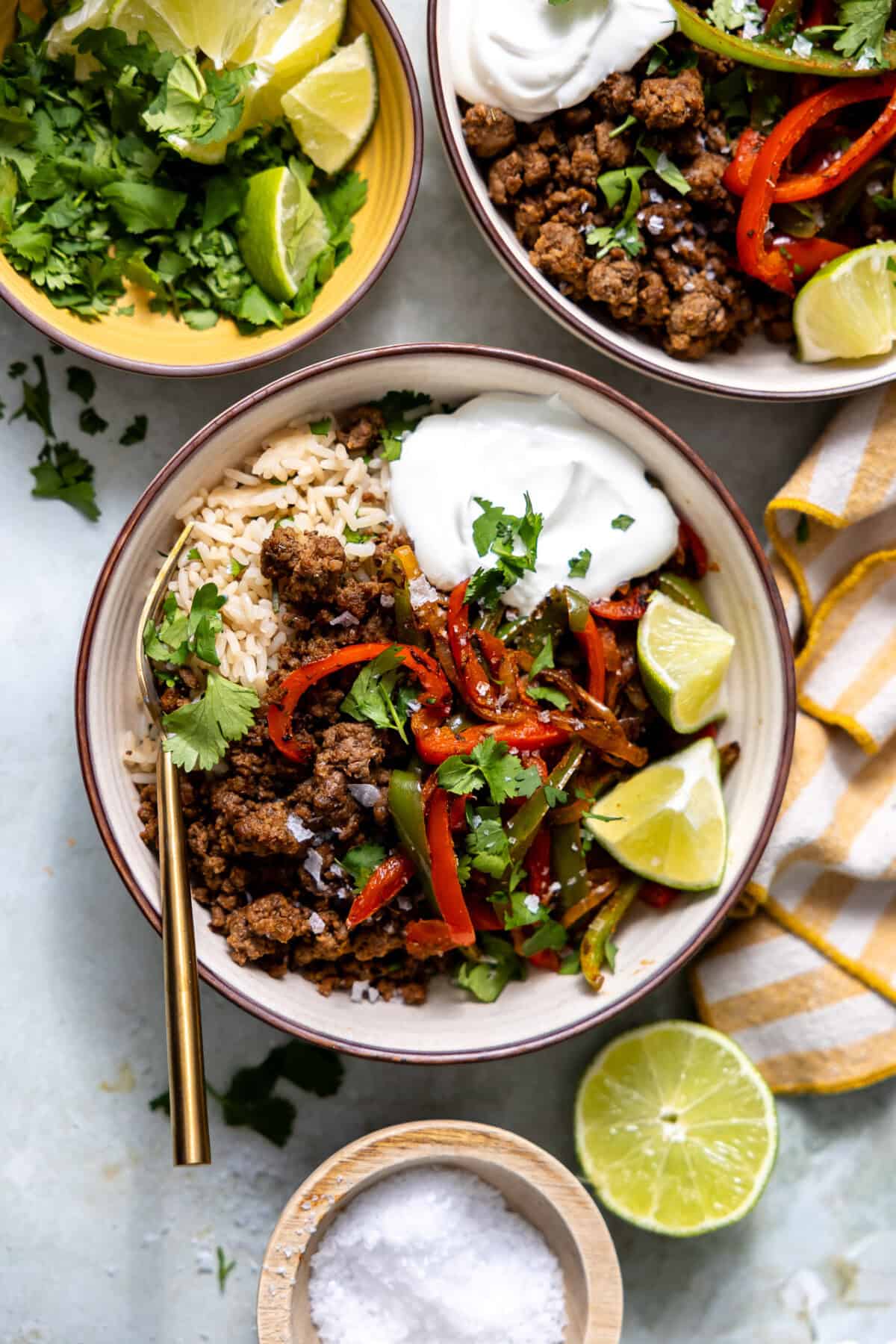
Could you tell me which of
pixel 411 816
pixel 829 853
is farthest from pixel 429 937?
pixel 829 853

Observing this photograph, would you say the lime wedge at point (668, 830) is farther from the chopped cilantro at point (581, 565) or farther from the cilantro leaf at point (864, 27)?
the cilantro leaf at point (864, 27)

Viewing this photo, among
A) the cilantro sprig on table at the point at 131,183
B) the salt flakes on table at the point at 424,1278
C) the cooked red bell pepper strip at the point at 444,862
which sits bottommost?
the salt flakes on table at the point at 424,1278

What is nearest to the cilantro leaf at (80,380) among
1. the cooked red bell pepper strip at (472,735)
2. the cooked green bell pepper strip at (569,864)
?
the cooked red bell pepper strip at (472,735)

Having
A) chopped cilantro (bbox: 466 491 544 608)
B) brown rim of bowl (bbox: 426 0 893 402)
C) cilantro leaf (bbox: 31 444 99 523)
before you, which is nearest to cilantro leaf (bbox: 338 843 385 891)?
chopped cilantro (bbox: 466 491 544 608)

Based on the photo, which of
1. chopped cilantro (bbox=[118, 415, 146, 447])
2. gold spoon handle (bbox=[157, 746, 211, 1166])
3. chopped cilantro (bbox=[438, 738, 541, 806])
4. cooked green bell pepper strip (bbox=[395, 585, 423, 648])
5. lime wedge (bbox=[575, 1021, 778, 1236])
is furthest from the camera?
chopped cilantro (bbox=[118, 415, 146, 447])

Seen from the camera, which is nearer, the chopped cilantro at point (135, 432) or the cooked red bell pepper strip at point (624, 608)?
the cooked red bell pepper strip at point (624, 608)

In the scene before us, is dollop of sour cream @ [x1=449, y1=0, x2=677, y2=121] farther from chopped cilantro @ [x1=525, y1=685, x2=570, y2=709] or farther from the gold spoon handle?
the gold spoon handle

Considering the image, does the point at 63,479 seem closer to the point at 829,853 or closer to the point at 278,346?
the point at 278,346
